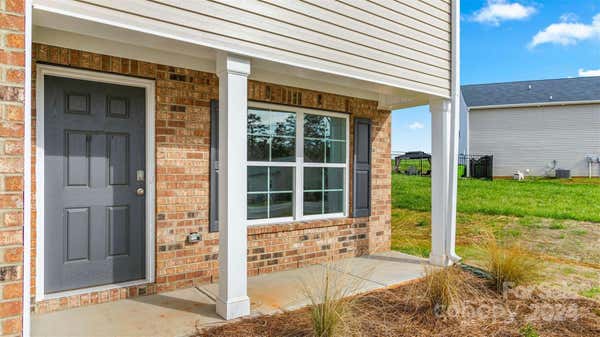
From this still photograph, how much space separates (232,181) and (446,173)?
10.1ft

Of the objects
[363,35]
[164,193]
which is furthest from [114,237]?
[363,35]

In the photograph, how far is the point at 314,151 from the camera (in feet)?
17.2

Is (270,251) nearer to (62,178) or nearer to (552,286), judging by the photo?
(62,178)

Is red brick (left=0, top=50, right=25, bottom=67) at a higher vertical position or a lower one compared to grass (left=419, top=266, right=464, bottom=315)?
higher

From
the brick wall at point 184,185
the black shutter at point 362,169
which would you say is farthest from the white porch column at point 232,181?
the black shutter at point 362,169

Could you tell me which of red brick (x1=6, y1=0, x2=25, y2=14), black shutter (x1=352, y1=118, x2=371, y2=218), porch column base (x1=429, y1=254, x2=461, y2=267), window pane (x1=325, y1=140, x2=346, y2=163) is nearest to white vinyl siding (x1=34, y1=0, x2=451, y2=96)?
red brick (x1=6, y1=0, x2=25, y2=14)

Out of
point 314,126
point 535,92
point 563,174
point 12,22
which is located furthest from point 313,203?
point 535,92

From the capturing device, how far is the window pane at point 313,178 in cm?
519

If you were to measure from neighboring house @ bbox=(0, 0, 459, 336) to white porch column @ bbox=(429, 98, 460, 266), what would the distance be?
0.02 metres

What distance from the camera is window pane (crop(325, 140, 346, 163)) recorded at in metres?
5.41

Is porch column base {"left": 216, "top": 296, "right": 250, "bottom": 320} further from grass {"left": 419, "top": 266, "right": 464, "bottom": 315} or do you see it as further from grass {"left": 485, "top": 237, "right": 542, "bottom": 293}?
grass {"left": 485, "top": 237, "right": 542, "bottom": 293}

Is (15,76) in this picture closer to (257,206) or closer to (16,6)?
(16,6)

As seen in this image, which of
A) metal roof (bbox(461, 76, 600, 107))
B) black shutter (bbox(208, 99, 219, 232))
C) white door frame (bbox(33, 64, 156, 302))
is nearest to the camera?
white door frame (bbox(33, 64, 156, 302))

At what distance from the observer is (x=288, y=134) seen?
5.00m
